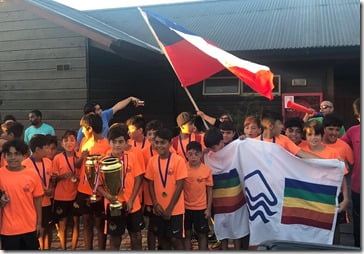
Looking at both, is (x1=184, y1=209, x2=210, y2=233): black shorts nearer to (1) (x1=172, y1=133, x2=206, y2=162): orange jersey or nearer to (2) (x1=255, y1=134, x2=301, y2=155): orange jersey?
(1) (x1=172, y1=133, x2=206, y2=162): orange jersey

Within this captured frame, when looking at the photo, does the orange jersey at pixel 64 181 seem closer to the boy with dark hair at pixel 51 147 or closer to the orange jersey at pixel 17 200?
the boy with dark hair at pixel 51 147

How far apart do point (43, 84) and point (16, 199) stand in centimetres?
434

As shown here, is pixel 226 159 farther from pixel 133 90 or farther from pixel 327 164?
pixel 133 90

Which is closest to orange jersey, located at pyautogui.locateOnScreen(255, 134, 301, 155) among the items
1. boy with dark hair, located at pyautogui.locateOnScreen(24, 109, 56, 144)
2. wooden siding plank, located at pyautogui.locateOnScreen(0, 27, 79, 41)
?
boy with dark hair, located at pyautogui.locateOnScreen(24, 109, 56, 144)

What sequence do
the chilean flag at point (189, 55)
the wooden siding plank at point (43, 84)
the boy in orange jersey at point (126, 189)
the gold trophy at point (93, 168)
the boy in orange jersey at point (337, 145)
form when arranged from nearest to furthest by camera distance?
the gold trophy at point (93, 168)
the boy in orange jersey at point (126, 189)
the boy in orange jersey at point (337, 145)
the chilean flag at point (189, 55)
the wooden siding plank at point (43, 84)

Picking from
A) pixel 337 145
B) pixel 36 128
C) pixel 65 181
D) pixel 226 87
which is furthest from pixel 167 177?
pixel 226 87

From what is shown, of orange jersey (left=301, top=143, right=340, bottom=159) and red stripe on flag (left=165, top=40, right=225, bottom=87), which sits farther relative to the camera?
red stripe on flag (left=165, top=40, right=225, bottom=87)

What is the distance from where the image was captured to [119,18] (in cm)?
1152

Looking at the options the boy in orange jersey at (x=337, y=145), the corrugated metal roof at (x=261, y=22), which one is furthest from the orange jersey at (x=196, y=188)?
the corrugated metal roof at (x=261, y=22)

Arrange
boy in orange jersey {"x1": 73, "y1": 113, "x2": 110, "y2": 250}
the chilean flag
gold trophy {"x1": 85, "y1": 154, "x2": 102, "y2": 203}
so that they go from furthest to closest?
1. the chilean flag
2. boy in orange jersey {"x1": 73, "y1": 113, "x2": 110, "y2": 250}
3. gold trophy {"x1": 85, "y1": 154, "x2": 102, "y2": 203}

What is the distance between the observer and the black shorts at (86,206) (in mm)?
4492

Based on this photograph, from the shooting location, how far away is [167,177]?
4.13m

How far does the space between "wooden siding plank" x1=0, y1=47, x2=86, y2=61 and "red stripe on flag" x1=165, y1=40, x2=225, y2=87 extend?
2.96 m

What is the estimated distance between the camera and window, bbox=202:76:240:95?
349 inches
